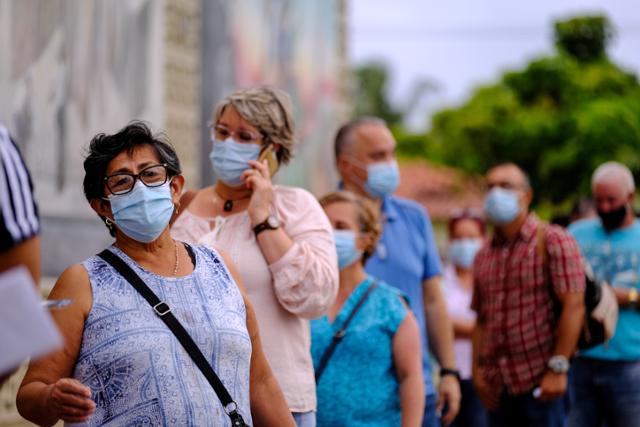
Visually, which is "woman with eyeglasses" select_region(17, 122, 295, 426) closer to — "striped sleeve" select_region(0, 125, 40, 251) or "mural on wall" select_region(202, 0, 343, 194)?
"striped sleeve" select_region(0, 125, 40, 251)

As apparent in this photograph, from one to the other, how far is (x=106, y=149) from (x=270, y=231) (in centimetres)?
91

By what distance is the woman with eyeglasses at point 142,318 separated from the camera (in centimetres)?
338

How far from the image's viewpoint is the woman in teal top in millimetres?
4961

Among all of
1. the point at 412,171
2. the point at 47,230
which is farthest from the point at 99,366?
the point at 412,171

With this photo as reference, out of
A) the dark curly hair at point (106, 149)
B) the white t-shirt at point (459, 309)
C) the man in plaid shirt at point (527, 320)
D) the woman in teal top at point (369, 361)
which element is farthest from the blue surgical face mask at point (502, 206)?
the dark curly hair at point (106, 149)

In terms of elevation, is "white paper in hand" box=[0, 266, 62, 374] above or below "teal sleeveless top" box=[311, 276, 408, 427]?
above

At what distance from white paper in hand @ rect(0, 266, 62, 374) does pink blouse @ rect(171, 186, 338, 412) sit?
1.95 meters

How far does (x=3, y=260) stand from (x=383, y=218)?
12.1 ft

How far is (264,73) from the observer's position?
12547mm

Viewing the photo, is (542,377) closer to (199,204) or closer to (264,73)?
(199,204)

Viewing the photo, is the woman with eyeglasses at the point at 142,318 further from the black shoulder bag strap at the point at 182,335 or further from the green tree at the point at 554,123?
the green tree at the point at 554,123

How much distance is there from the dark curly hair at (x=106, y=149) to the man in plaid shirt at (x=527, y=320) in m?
3.47

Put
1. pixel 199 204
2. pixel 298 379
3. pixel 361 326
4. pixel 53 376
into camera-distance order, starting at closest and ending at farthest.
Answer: pixel 53 376, pixel 298 379, pixel 199 204, pixel 361 326

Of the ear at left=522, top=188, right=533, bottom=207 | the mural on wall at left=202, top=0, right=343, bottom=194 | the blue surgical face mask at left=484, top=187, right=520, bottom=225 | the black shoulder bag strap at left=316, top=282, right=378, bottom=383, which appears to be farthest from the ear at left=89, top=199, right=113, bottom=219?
the mural on wall at left=202, top=0, right=343, bottom=194
